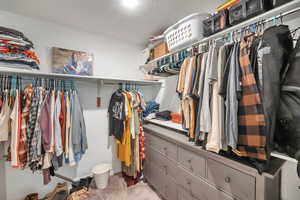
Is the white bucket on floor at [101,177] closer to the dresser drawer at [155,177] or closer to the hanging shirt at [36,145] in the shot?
the dresser drawer at [155,177]

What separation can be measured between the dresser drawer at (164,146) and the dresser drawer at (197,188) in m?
0.17

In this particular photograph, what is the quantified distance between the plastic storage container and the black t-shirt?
995 millimetres

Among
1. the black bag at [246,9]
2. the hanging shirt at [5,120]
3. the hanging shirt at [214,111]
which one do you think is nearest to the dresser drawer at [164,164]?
the hanging shirt at [214,111]

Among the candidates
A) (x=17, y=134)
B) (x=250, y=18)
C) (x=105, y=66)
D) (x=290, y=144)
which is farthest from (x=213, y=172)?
(x=105, y=66)

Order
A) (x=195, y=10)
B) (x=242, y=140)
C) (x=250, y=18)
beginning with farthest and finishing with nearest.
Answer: (x=195, y=10), (x=250, y=18), (x=242, y=140)

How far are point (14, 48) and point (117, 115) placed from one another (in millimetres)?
1262

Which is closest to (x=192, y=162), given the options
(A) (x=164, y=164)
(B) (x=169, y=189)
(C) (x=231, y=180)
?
(C) (x=231, y=180)

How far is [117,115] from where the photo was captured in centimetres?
175

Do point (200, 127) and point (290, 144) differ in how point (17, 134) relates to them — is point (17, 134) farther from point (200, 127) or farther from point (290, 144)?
point (290, 144)

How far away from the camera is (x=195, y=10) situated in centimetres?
143

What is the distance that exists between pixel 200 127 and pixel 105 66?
5.69ft

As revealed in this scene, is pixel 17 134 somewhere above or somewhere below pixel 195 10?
below

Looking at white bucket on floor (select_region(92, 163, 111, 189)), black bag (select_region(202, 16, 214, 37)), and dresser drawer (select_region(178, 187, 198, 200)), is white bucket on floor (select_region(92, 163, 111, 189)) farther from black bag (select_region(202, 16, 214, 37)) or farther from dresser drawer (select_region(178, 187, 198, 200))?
black bag (select_region(202, 16, 214, 37))

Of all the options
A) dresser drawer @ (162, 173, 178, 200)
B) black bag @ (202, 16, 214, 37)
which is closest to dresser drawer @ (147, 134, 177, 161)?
dresser drawer @ (162, 173, 178, 200)
